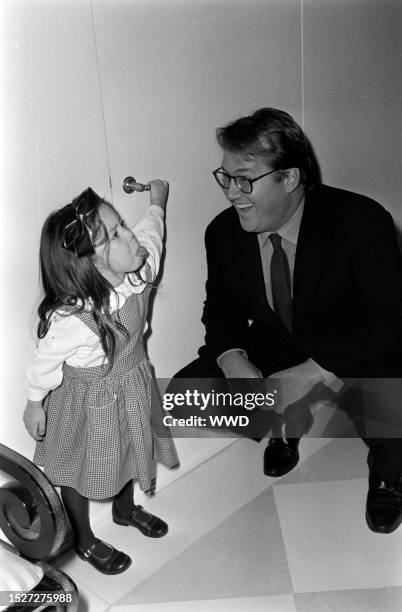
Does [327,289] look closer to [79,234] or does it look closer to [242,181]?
[242,181]

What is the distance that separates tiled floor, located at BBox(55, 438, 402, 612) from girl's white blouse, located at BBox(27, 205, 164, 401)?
1.78 feet

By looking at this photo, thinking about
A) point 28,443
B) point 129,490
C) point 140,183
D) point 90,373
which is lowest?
point 129,490

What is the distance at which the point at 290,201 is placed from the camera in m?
1.75

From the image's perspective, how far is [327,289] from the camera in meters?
1.77

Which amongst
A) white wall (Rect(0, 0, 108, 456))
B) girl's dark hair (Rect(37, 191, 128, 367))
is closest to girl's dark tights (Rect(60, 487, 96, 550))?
white wall (Rect(0, 0, 108, 456))

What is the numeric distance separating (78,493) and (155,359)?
402 millimetres

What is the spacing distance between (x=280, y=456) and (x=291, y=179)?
2.68ft

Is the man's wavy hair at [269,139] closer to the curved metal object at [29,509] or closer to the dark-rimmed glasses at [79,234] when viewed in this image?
the dark-rimmed glasses at [79,234]

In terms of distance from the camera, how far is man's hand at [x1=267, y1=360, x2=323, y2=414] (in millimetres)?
1777

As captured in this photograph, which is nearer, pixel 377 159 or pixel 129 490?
pixel 129 490

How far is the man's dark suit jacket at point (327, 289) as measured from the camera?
173 cm

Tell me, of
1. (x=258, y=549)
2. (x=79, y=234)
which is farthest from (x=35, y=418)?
(x=258, y=549)

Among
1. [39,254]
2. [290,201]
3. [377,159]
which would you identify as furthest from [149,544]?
[377,159]

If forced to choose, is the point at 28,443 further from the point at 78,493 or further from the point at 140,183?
the point at 140,183
